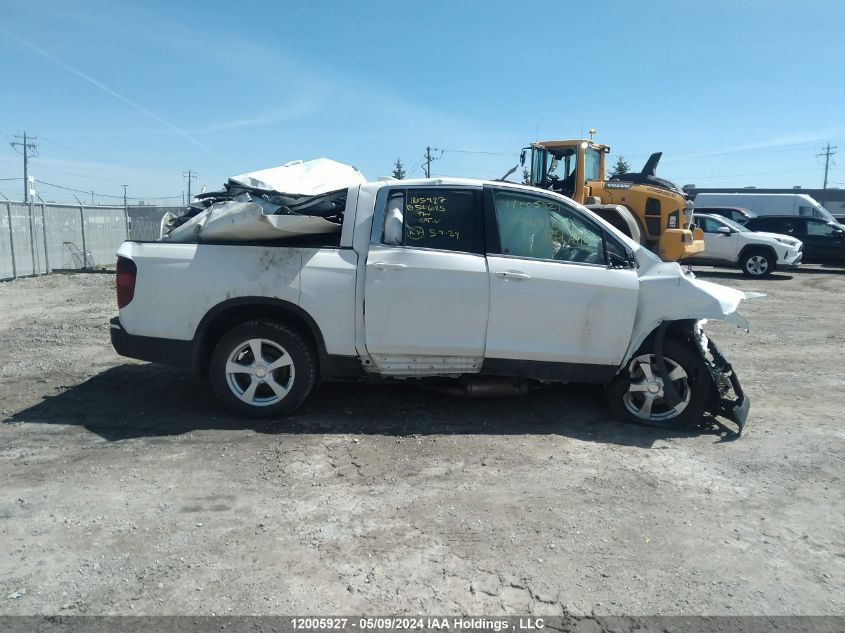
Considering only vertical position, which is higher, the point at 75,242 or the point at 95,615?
the point at 75,242

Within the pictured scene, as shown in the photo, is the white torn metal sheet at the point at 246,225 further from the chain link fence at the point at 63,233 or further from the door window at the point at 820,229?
the door window at the point at 820,229

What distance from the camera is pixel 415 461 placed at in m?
4.64

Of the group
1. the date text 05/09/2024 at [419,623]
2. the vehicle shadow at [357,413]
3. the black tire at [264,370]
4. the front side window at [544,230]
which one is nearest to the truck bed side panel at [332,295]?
the black tire at [264,370]

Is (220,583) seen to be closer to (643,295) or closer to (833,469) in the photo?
(643,295)

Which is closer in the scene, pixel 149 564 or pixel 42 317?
pixel 149 564

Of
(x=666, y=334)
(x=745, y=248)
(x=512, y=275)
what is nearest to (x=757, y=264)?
(x=745, y=248)

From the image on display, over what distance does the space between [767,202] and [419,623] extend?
3207cm

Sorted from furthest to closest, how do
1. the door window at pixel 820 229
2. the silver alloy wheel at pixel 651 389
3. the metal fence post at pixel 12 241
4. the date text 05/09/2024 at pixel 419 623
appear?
the door window at pixel 820 229, the metal fence post at pixel 12 241, the silver alloy wheel at pixel 651 389, the date text 05/09/2024 at pixel 419 623

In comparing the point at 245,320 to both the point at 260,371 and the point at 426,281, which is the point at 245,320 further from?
the point at 426,281

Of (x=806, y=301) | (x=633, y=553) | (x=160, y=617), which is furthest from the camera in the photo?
(x=806, y=301)

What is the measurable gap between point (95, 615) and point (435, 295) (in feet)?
10.2

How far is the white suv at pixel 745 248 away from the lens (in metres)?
18.3

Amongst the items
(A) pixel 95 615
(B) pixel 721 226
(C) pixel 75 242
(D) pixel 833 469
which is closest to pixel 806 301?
(B) pixel 721 226

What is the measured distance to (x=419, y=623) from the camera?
2.92m
